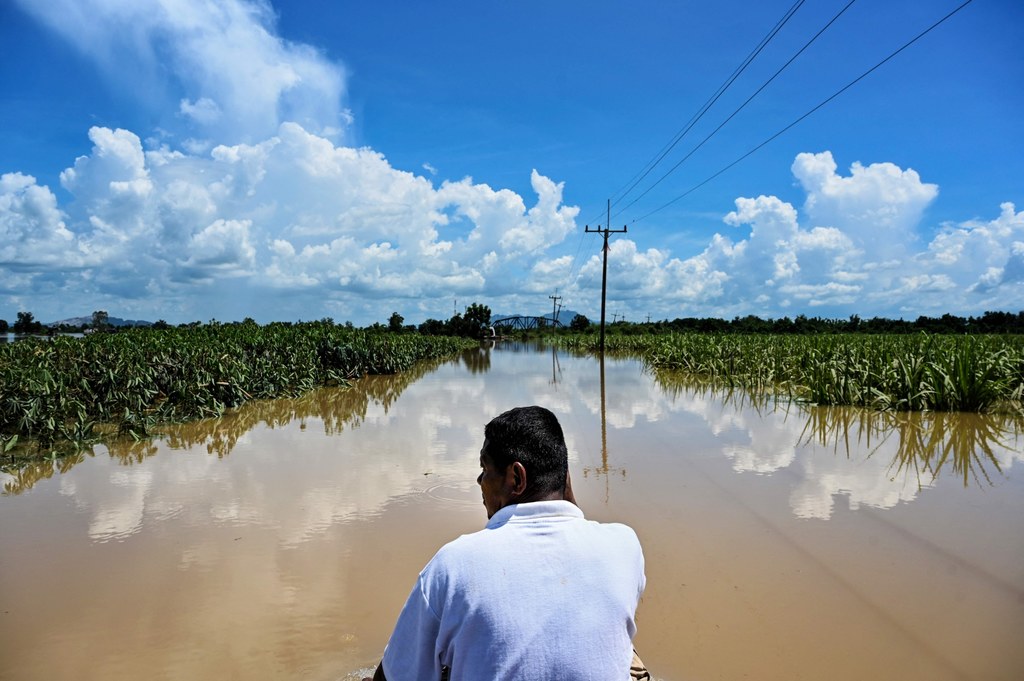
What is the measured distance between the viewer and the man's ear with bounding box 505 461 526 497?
4.53ft

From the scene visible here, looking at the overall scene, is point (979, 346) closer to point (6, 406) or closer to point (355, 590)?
point (355, 590)

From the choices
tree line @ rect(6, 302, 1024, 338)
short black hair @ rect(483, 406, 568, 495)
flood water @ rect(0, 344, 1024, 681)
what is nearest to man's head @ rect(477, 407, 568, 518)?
short black hair @ rect(483, 406, 568, 495)

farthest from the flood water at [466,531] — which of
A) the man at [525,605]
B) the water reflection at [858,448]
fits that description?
the man at [525,605]

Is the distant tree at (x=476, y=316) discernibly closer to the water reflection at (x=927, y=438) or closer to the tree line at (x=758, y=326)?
the tree line at (x=758, y=326)

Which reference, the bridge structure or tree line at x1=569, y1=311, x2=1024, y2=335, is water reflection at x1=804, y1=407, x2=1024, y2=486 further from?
the bridge structure

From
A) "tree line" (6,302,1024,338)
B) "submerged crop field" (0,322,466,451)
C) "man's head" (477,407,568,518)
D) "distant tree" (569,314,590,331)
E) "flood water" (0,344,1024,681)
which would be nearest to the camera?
"man's head" (477,407,568,518)

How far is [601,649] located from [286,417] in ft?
31.7

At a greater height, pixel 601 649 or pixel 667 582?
pixel 601 649

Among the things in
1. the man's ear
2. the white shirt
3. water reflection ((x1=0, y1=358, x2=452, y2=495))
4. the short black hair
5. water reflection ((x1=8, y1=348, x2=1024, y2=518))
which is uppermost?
the short black hair

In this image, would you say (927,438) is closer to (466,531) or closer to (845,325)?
(466,531)

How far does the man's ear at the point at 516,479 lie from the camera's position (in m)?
1.38

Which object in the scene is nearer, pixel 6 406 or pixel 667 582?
pixel 667 582

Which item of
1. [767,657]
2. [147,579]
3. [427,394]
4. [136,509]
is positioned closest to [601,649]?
[767,657]

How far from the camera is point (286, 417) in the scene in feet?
32.4
